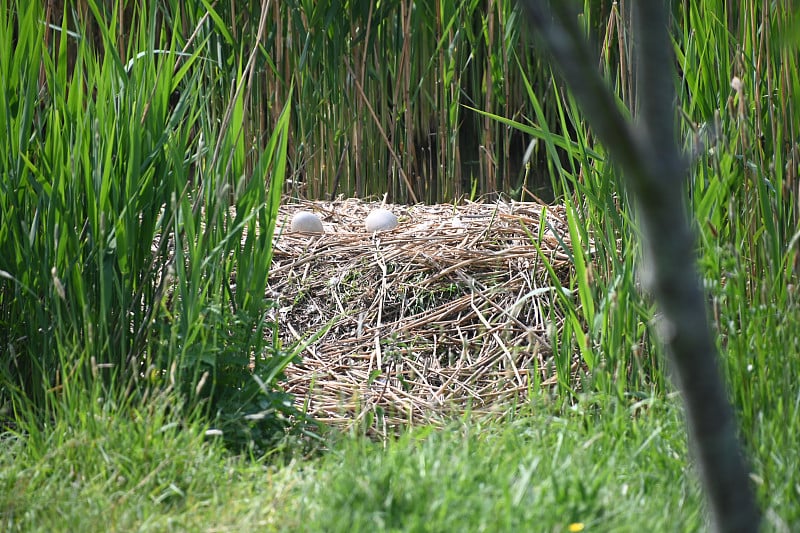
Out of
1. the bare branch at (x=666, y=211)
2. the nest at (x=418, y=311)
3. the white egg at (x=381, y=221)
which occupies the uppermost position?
the bare branch at (x=666, y=211)

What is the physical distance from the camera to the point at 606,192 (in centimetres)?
223

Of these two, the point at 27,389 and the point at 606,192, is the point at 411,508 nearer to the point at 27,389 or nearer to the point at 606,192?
the point at 606,192

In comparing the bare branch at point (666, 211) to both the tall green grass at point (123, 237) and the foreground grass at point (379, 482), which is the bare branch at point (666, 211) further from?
the tall green grass at point (123, 237)

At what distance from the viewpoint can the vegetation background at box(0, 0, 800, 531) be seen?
159 cm

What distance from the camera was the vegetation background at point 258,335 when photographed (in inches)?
62.4

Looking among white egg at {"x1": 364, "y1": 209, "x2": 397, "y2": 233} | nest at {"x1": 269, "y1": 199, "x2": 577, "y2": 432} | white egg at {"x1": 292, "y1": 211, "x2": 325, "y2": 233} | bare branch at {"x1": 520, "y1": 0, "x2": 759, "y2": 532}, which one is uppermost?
bare branch at {"x1": 520, "y1": 0, "x2": 759, "y2": 532}

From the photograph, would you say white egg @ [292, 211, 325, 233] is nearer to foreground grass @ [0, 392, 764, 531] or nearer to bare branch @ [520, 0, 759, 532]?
foreground grass @ [0, 392, 764, 531]

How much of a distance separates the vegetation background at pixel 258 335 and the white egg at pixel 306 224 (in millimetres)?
889

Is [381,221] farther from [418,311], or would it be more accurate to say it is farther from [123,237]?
[123,237]

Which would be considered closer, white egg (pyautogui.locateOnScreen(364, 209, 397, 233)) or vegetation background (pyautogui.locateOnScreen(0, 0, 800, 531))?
vegetation background (pyautogui.locateOnScreen(0, 0, 800, 531))

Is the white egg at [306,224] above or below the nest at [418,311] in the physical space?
above

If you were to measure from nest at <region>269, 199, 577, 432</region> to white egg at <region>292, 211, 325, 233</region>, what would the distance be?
0.03 metres

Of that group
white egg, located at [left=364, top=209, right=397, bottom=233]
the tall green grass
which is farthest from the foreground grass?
white egg, located at [left=364, top=209, right=397, bottom=233]

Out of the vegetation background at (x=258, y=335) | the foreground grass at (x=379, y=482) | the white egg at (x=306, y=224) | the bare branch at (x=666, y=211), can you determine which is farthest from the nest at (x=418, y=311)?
the bare branch at (x=666, y=211)
